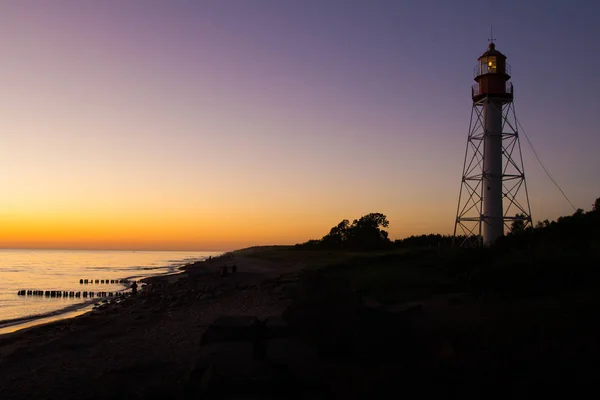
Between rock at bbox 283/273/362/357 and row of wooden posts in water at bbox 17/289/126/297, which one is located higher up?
rock at bbox 283/273/362/357

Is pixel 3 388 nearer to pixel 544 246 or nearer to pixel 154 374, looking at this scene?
pixel 154 374

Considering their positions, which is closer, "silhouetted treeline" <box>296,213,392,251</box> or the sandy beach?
the sandy beach

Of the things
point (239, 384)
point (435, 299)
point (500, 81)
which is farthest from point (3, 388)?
point (500, 81)

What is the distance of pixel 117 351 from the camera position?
11242mm

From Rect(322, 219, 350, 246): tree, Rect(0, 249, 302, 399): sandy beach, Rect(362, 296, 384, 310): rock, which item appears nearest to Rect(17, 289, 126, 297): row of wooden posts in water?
Rect(0, 249, 302, 399): sandy beach

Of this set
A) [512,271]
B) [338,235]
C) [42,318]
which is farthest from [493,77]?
[338,235]

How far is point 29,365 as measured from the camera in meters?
10.7

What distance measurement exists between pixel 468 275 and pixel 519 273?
2154 millimetres

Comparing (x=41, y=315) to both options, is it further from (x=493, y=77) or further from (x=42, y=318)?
(x=493, y=77)

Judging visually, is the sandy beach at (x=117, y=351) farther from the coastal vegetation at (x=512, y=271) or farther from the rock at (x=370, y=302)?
the coastal vegetation at (x=512, y=271)

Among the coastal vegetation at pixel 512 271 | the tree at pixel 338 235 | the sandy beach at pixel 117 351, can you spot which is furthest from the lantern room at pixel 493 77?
the tree at pixel 338 235

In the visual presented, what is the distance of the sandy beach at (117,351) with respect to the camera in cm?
819

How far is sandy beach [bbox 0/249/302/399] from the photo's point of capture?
26.9 feet

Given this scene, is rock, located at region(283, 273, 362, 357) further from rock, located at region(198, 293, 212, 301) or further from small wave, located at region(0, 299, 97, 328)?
small wave, located at region(0, 299, 97, 328)
